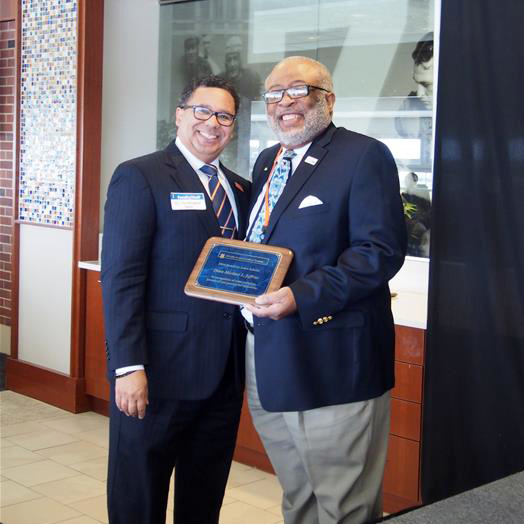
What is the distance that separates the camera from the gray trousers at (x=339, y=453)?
2.33 metres

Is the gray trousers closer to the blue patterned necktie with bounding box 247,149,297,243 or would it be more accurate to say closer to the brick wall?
the blue patterned necktie with bounding box 247,149,297,243

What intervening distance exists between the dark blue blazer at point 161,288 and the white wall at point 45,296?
2.98 metres

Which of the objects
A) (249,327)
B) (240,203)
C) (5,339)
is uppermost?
(240,203)

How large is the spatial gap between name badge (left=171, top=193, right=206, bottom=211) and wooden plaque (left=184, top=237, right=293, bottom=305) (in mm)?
194

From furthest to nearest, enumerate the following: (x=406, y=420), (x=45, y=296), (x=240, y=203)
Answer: (x=45, y=296)
(x=406, y=420)
(x=240, y=203)

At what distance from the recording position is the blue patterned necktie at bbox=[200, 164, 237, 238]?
2.53m

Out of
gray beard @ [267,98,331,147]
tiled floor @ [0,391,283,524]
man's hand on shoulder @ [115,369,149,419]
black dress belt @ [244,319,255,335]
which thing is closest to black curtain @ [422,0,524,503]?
gray beard @ [267,98,331,147]

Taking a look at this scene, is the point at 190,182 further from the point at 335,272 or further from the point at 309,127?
the point at 335,272

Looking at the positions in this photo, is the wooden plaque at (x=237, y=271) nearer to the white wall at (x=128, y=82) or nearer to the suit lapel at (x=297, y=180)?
the suit lapel at (x=297, y=180)

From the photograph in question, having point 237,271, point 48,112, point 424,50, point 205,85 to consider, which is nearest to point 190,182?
point 205,85

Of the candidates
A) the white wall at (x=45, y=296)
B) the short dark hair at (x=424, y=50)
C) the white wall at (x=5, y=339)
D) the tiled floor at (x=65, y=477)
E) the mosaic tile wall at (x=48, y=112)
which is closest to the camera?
the tiled floor at (x=65, y=477)

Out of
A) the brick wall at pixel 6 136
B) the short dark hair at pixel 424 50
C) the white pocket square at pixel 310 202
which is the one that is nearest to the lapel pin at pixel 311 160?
the white pocket square at pixel 310 202

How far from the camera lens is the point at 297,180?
91.7 inches

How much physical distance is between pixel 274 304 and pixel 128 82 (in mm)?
3842
